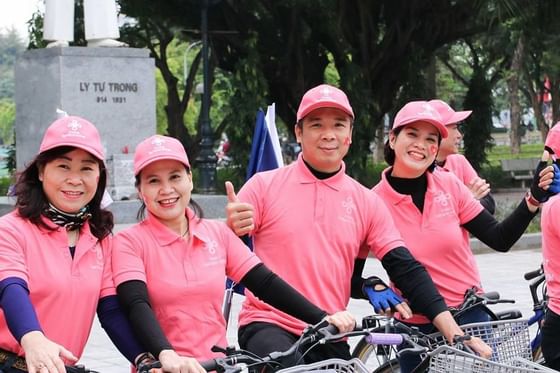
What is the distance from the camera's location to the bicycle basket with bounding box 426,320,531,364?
4.38m

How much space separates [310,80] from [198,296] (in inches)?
897

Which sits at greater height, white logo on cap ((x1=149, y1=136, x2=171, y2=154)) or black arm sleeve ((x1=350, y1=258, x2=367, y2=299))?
white logo on cap ((x1=149, y1=136, x2=171, y2=154))

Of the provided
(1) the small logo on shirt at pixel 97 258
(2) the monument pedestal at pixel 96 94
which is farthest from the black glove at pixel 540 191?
(2) the monument pedestal at pixel 96 94

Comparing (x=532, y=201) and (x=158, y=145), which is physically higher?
(x=158, y=145)

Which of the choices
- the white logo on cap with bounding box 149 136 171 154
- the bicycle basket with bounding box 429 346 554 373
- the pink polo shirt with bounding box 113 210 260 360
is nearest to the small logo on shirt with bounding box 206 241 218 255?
the pink polo shirt with bounding box 113 210 260 360

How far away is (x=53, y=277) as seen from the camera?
3.79 metres

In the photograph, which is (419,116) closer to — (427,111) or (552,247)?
(427,111)

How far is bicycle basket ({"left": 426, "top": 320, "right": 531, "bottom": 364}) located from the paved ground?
181 inches

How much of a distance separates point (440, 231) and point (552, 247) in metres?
0.64

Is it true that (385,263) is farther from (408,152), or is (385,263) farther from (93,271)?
(93,271)

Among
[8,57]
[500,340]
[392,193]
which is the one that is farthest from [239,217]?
[8,57]

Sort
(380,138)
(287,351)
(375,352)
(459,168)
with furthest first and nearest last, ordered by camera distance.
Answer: (380,138)
(459,168)
(375,352)
(287,351)

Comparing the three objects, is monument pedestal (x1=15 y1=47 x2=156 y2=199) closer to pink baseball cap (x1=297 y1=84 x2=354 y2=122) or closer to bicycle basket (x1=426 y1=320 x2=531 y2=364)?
pink baseball cap (x1=297 y1=84 x2=354 y2=122)

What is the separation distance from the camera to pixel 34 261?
3799 mm
